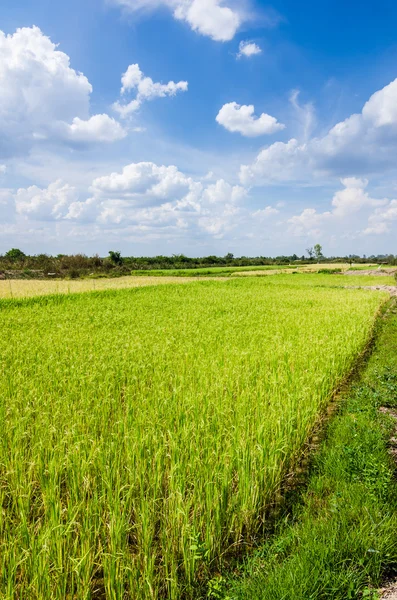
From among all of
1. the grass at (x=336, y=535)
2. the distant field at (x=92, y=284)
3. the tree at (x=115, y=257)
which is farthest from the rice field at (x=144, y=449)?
the tree at (x=115, y=257)

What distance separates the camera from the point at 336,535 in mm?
2643

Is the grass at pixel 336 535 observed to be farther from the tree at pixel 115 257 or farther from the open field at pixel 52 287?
the tree at pixel 115 257

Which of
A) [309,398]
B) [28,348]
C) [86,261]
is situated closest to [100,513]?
[309,398]

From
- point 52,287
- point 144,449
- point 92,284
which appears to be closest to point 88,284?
point 92,284

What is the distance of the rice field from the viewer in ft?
7.91

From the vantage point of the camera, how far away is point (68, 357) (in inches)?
279

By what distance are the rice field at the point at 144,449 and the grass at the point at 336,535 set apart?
0.28 m

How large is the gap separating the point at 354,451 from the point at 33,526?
3144 millimetres

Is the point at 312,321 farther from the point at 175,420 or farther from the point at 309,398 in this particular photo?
the point at 175,420

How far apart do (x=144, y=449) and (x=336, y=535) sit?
6.03 feet

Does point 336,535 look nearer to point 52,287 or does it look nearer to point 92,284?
point 52,287

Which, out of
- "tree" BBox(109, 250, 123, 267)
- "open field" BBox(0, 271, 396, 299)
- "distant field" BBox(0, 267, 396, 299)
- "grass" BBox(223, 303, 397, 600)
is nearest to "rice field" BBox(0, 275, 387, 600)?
"grass" BBox(223, 303, 397, 600)

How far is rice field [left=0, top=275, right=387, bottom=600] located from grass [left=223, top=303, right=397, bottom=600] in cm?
28

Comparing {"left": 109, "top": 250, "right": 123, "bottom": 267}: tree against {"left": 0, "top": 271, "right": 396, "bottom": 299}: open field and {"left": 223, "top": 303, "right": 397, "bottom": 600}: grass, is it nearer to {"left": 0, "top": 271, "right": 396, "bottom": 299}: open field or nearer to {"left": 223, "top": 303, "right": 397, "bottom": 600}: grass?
{"left": 0, "top": 271, "right": 396, "bottom": 299}: open field
